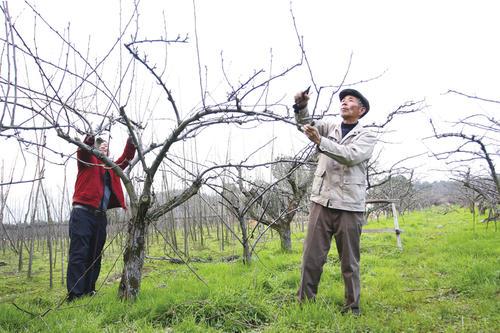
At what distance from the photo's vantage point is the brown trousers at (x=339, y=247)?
257cm

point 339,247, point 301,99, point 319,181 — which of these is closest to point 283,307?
point 339,247

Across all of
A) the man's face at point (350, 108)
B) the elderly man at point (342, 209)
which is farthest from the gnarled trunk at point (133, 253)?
the man's face at point (350, 108)

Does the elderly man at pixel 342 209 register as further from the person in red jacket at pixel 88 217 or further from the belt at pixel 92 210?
the belt at pixel 92 210

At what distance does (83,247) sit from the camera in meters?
3.43

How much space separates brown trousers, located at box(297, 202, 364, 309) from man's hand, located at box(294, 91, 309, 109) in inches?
32.0

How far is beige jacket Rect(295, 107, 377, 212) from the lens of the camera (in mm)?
2510

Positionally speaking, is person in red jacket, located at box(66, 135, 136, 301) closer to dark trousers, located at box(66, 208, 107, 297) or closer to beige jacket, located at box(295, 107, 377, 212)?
→ dark trousers, located at box(66, 208, 107, 297)

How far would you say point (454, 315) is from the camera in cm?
264

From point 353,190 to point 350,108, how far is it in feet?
2.22

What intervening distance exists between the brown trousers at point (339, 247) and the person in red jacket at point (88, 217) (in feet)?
6.80

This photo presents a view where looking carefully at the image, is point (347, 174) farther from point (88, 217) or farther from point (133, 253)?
point (88, 217)

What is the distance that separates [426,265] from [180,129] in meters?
4.04

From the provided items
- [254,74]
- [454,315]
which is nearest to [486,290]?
[454,315]

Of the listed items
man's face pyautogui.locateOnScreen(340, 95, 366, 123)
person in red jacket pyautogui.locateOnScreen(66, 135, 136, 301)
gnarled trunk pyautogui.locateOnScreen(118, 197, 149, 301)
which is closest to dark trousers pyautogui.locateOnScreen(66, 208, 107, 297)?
person in red jacket pyautogui.locateOnScreen(66, 135, 136, 301)
